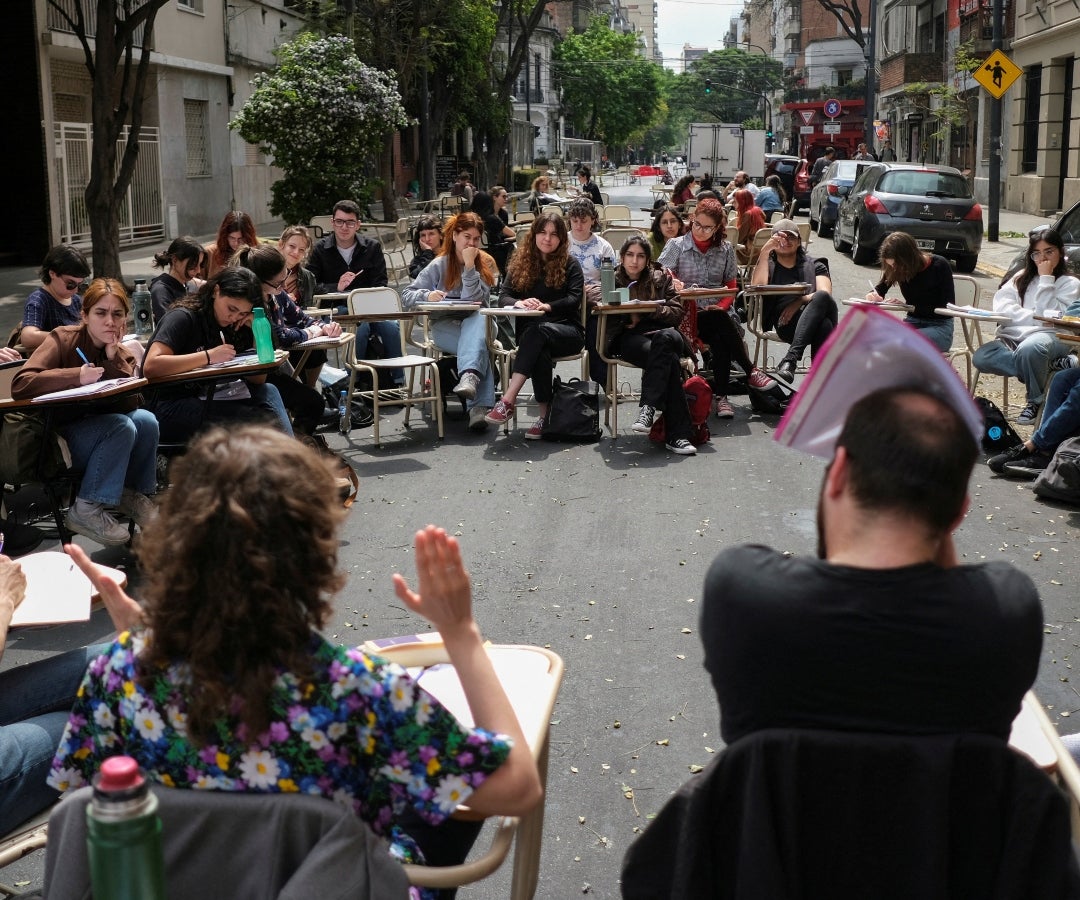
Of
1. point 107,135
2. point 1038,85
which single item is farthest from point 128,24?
point 1038,85

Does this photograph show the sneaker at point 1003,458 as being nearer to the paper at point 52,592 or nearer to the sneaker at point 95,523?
the sneaker at point 95,523

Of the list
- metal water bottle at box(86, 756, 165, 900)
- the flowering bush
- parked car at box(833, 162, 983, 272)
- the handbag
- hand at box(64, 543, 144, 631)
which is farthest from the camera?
parked car at box(833, 162, 983, 272)

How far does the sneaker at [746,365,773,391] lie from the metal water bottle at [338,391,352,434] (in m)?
3.01

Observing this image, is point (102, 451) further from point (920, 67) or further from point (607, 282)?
point (920, 67)

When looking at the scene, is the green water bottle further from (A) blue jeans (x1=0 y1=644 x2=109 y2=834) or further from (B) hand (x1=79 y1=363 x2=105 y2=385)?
(A) blue jeans (x1=0 y1=644 x2=109 y2=834)

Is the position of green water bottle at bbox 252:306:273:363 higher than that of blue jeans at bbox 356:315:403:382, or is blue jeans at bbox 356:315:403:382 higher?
green water bottle at bbox 252:306:273:363

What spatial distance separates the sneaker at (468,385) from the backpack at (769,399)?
6.93 ft

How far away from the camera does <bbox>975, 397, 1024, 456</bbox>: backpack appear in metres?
8.34

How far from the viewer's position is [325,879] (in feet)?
6.48

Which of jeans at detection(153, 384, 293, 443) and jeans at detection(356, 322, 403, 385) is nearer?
jeans at detection(153, 384, 293, 443)

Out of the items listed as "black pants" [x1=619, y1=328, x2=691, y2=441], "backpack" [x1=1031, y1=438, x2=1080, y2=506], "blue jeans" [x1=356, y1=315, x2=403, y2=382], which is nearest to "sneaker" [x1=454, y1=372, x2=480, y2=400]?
"blue jeans" [x1=356, y1=315, x2=403, y2=382]

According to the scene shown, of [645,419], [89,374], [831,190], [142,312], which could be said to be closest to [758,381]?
[645,419]

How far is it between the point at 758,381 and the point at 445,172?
1621 inches

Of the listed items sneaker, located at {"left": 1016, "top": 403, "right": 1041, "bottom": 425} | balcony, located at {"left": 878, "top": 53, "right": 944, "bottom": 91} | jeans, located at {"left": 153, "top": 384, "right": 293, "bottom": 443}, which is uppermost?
balcony, located at {"left": 878, "top": 53, "right": 944, "bottom": 91}
